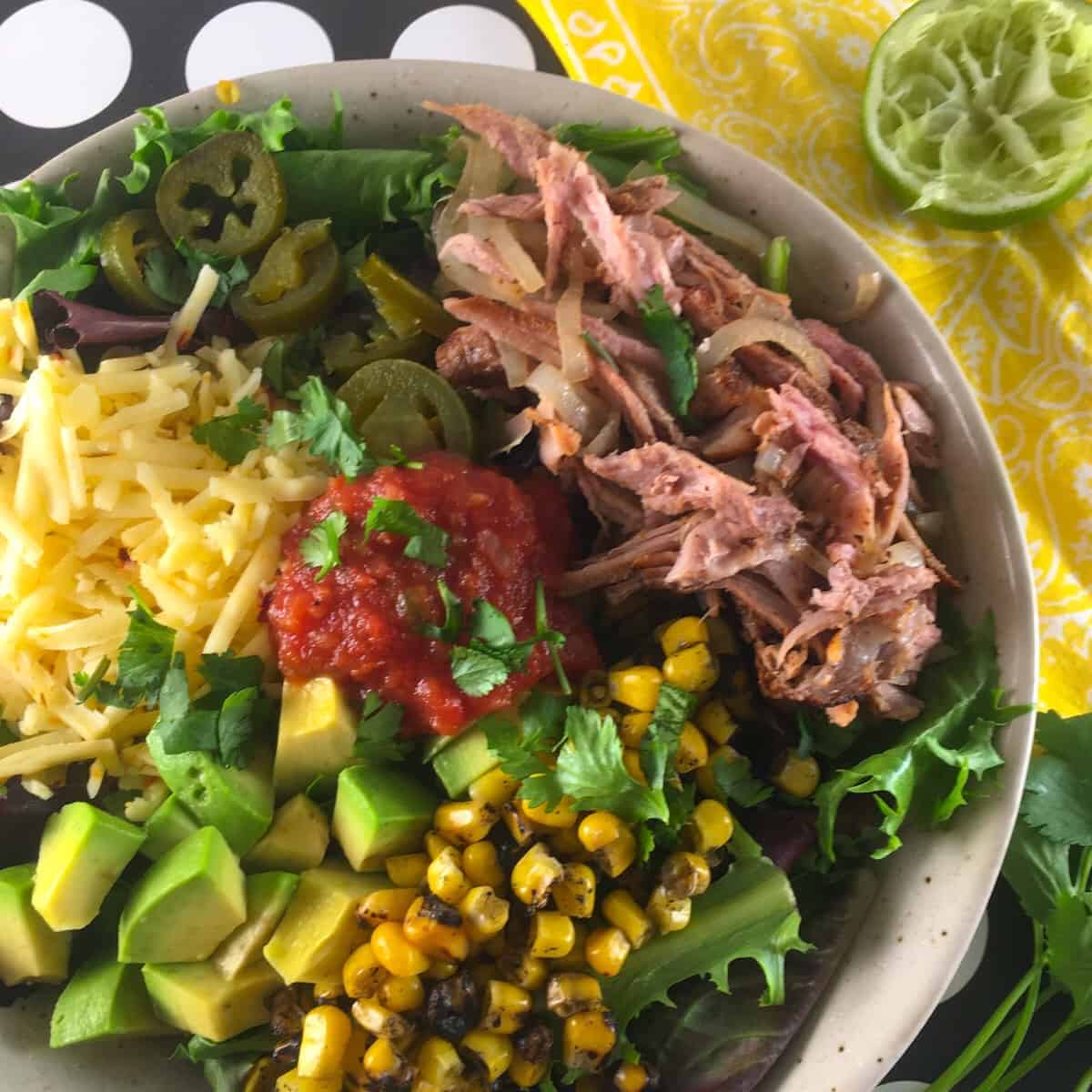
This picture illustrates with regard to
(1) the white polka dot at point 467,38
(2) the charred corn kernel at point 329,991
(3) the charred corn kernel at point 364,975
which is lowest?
(2) the charred corn kernel at point 329,991

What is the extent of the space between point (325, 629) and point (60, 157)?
144 centimetres

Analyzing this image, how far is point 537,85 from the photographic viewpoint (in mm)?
2760

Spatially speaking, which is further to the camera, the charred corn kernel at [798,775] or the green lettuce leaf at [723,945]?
the charred corn kernel at [798,775]

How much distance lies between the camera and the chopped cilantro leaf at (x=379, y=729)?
2.38m

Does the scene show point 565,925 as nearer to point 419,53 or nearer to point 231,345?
point 231,345

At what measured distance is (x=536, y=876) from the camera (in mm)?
2250

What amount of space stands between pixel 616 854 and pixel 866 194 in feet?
6.97

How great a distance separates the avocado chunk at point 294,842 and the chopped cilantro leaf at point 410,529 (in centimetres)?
60

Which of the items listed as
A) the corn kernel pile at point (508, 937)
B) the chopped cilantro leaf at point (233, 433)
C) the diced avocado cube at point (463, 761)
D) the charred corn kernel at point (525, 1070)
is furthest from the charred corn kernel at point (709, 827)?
the chopped cilantro leaf at point (233, 433)

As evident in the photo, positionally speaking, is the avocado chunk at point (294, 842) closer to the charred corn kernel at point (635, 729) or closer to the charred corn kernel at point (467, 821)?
the charred corn kernel at point (467, 821)

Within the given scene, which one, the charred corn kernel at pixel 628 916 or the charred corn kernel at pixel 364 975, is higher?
the charred corn kernel at pixel 628 916

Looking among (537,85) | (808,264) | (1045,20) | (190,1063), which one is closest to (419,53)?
(537,85)

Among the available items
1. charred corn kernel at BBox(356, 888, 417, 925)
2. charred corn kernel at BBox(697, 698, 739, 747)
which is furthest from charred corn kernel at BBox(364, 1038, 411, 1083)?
charred corn kernel at BBox(697, 698, 739, 747)

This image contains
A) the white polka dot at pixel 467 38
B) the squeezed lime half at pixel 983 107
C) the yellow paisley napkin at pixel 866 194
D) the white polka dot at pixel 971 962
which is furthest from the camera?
the white polka dot at pixel 467 38
